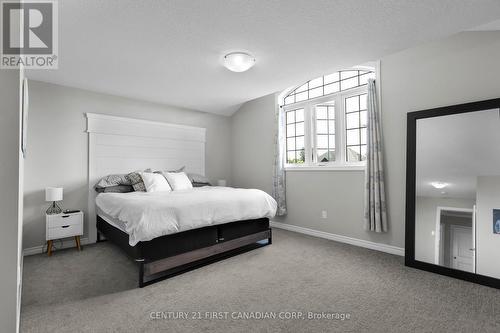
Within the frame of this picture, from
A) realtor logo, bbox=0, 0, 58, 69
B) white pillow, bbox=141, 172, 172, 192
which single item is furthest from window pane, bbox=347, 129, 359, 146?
realtor logo, bbox=0, 0, 58, 69

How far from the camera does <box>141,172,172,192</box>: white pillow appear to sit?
3.75 m

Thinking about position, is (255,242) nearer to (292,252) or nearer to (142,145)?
(292,252)

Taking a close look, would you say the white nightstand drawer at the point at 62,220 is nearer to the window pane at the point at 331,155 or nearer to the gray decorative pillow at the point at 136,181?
the gray decorative pillow at the point at 136,181

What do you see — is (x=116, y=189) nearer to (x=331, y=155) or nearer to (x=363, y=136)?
(x=331, y=155)

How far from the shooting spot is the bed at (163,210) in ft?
7.90

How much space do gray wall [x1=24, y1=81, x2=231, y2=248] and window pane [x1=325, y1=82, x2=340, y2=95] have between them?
3340 millimetres

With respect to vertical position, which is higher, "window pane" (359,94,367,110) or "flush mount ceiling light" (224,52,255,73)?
"flush mount ceiling light" (224,52,255,73)

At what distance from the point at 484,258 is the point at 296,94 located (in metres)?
3.41

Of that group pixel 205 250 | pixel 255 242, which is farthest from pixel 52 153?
pixel 255 242

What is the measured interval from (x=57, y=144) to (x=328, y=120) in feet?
13.5

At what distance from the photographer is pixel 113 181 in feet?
12.6

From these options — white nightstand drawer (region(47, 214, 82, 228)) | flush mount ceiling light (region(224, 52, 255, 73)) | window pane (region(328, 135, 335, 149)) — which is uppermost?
flush mount ceiling light (region(224, 52, 255, 73))

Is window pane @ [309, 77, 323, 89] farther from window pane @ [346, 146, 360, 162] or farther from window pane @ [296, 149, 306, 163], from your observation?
window pane @ [346, 146, 360, 162]

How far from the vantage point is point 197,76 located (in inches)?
135
